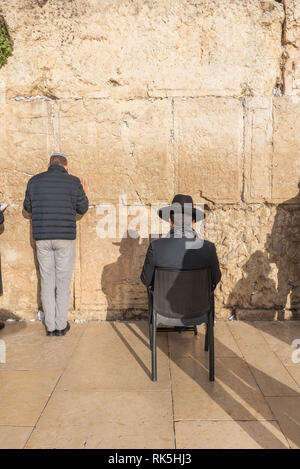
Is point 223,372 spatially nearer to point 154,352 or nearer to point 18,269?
point 154,352

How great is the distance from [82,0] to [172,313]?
350cm

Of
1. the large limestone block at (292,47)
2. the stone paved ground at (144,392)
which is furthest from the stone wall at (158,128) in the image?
the stone paved ground at (144,392)

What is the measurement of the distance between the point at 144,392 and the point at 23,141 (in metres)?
3.01

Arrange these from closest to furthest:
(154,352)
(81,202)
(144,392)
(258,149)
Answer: (144,392) < (154,352) < (81,202) < (258,149)

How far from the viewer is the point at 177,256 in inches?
104

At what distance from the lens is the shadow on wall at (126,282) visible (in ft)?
13.5

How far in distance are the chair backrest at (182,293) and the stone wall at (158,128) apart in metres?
1.43

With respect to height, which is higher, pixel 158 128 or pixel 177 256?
pixel 158 128

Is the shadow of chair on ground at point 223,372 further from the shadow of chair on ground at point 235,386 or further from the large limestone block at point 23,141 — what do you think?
the large limestone block at point 23,141

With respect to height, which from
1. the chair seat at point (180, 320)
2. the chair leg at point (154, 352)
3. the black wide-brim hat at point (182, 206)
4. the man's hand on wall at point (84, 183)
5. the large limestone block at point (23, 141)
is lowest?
the chair leg at point (154, 352)

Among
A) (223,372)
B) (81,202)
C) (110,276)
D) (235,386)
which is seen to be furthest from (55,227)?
(235,386)

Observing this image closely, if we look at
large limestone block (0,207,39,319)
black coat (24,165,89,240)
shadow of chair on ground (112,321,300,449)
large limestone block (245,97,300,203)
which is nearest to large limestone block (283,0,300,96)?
large limestone block (245,97,300,203)
